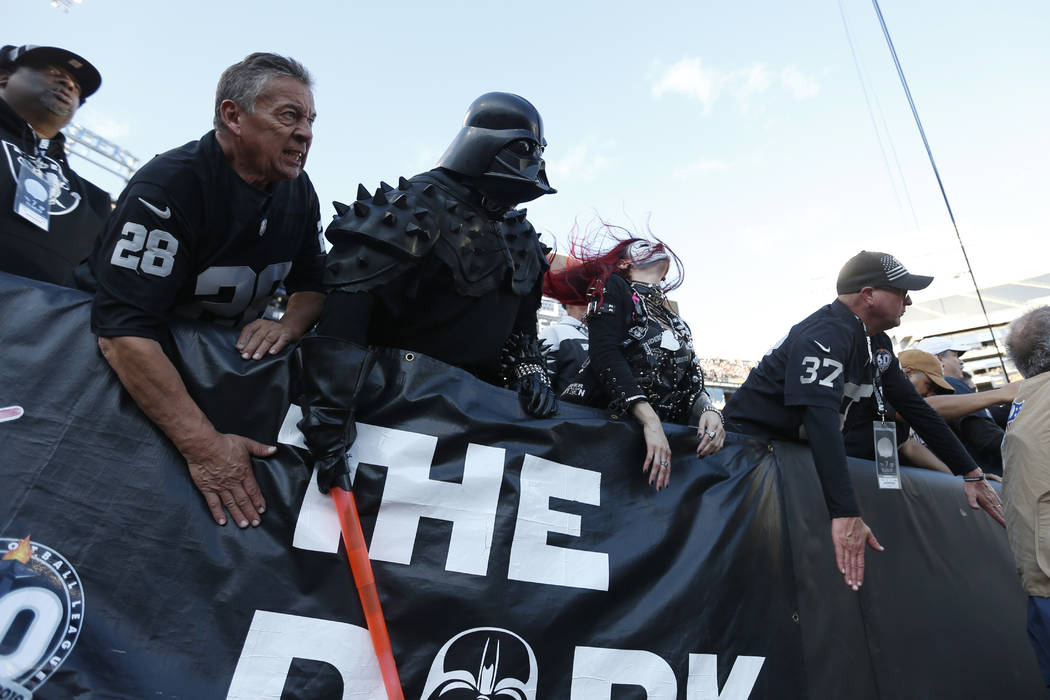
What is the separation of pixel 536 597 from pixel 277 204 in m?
1.69

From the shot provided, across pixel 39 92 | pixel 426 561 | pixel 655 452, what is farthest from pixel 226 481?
pixel 39 92

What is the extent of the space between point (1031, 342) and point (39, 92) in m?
4.69

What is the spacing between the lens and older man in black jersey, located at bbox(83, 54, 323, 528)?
1902mm

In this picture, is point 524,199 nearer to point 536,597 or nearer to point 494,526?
point 494,526

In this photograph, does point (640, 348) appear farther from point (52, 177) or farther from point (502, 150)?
Answer: point (52, 177)

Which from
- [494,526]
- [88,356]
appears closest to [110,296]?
[88,356]

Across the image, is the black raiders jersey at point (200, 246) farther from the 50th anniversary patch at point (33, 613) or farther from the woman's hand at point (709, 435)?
the woman's hand at point (709, 435)

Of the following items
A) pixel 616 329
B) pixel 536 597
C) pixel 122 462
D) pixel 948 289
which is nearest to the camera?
pixel 122 462

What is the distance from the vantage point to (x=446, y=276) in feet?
8.18

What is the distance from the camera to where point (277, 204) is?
2.45 meters

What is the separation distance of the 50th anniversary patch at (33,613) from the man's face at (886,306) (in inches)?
137

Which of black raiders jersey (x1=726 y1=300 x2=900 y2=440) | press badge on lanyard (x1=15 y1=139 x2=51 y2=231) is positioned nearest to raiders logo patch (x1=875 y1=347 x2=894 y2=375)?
black raiders jersey (x1=726 y1=300 x2=900 y2=440)

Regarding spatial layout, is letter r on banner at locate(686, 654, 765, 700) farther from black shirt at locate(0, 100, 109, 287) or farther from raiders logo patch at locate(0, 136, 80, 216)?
raiders logo patch at locate(0, 136, 80, 216)

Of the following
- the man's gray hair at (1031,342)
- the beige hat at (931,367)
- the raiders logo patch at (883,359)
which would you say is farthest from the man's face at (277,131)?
the beige hat at (931,367)
